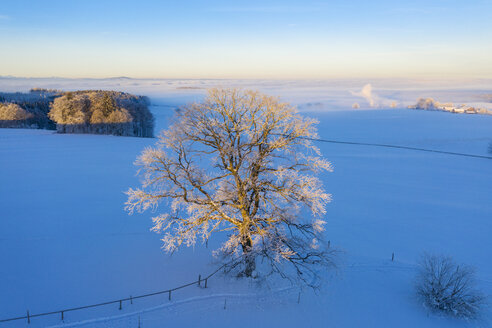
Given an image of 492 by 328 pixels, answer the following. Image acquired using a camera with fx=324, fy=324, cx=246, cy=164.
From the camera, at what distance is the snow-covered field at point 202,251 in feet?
43.0

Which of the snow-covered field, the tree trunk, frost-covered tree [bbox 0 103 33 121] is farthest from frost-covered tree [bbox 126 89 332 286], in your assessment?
frost-covered tree [bbox 0 103 33 121]

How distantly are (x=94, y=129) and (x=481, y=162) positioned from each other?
71.5m

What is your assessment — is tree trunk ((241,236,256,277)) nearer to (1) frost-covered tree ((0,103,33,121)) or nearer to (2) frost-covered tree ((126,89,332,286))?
(2) frost-covered tree ((126,89,332,286))

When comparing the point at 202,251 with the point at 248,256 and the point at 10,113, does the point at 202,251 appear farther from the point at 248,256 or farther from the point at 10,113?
the point at 10,113

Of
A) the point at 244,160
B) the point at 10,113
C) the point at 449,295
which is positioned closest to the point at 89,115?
the point at 10,113

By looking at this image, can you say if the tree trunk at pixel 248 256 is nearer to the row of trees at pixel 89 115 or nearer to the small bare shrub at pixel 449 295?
the small bare shrub at pixel 449 295

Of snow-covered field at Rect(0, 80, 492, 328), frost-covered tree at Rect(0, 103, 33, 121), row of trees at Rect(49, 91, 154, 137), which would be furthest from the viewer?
frost-covered tree at Rect(0, 103, 33, 121)

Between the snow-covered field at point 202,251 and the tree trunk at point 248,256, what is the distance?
54cm

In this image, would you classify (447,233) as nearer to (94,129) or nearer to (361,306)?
(361,306)

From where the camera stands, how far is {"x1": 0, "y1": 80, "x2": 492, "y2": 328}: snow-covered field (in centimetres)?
1311

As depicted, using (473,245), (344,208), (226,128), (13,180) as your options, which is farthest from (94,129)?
(473,245)

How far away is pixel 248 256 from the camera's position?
45.2 feet

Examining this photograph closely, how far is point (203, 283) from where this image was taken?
48.1ft

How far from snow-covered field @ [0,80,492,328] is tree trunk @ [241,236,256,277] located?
0.54 meters
